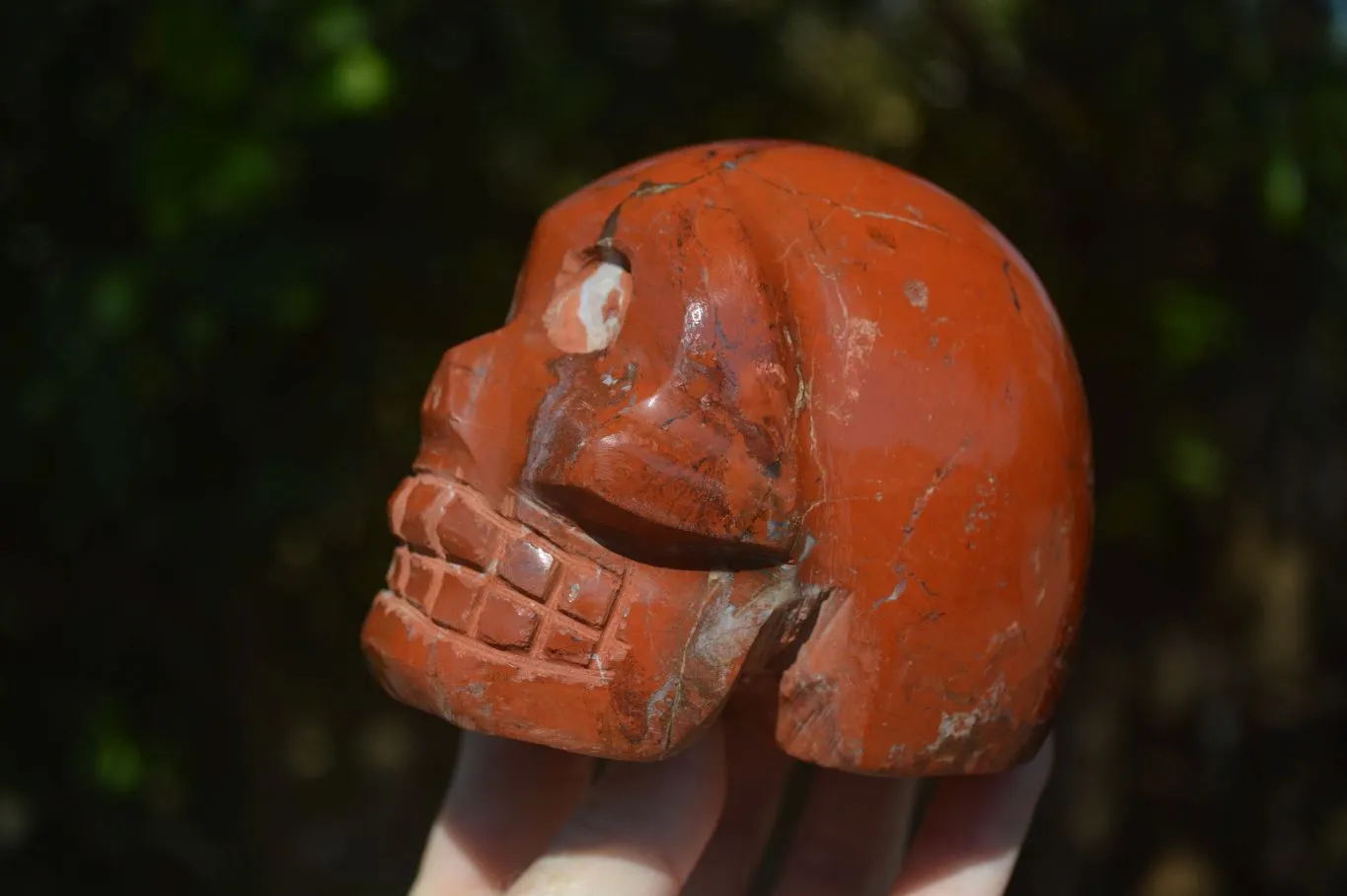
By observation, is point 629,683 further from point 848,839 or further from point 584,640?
point 848,839

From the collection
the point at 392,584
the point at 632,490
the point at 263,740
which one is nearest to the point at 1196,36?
the point at 632,490

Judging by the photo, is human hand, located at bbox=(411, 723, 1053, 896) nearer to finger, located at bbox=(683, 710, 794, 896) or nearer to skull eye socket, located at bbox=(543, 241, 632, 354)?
finger, located at bbox=(683, 710, 794, 896)

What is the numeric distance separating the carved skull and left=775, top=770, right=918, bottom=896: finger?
18.7 inches

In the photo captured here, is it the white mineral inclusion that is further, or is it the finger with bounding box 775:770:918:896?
the finger with bounding box 775:770:918:896

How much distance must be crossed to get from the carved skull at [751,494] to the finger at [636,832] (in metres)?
0.18

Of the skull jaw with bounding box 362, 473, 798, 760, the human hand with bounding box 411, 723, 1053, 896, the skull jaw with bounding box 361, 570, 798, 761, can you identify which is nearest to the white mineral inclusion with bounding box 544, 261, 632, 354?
the skull jaw with bounding box 362, 473, 798, 760

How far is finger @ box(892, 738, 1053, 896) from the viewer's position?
5.44ft

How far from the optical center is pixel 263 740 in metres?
3.05

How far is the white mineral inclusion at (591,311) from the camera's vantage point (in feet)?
4.80

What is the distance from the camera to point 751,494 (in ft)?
4.46

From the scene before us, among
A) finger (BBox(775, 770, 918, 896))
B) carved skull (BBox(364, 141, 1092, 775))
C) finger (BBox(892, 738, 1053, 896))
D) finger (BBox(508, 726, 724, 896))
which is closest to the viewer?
carved skull (BBox(364, 141, 1092, 775))

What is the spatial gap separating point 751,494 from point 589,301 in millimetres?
333

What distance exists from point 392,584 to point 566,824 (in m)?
0.38

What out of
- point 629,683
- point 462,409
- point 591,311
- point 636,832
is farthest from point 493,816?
point 591,311
